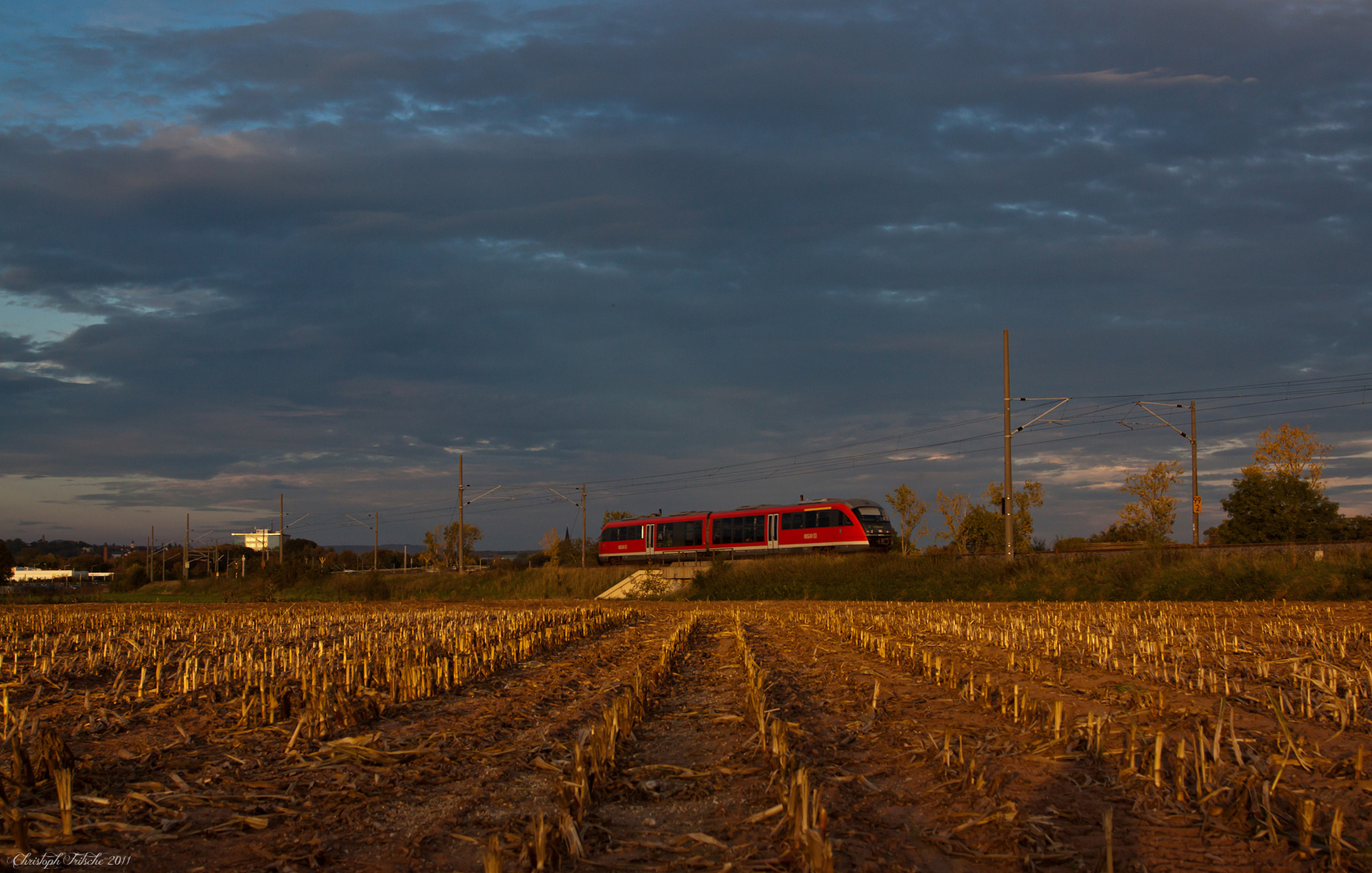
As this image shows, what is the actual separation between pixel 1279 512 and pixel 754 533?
107 ft

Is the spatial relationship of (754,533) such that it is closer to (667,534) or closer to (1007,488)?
(667,534)

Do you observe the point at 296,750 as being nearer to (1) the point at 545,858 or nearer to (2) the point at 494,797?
(2) the point at 494,797

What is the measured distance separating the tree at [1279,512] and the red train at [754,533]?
980 inches

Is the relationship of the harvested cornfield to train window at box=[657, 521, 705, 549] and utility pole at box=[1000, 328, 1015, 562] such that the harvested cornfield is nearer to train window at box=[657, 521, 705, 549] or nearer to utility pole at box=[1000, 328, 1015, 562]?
utility pole at box=[1000, 328, 1015, 562]

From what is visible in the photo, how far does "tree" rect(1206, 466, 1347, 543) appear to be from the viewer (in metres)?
50.6

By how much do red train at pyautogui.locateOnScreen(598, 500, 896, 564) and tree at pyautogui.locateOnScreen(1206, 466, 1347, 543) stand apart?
24899 millimetres

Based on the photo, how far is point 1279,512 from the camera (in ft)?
168

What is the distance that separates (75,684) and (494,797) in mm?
8701

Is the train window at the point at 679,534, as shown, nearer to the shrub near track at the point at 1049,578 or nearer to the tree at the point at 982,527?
the shrub near track at the point at 1049,578

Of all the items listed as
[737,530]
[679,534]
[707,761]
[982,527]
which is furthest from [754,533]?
[707,761]

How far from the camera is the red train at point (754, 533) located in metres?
45.0

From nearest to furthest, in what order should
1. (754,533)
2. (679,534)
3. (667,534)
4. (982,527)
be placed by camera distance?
(754,533), (679,534), (667,534), (982,527)

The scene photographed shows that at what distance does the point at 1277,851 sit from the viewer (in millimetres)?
4492

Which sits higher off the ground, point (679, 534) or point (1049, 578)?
point (679, 534)
